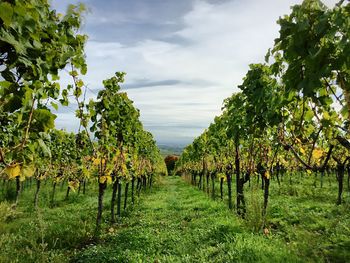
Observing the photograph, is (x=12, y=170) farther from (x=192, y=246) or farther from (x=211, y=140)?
(x=211, y=140)

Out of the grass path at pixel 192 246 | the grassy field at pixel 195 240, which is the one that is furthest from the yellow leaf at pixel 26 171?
the grass path at pixel 192 246

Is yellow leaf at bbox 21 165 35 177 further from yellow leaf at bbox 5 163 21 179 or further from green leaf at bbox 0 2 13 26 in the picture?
green leaf at bbox 0 2 13 26

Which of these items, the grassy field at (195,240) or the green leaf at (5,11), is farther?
the grassy field at (195,240)

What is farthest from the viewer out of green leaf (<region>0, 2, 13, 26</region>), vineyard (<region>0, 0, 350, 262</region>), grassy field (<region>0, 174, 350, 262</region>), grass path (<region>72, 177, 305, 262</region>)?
grassy field (<region>0, 174, 350, 262</region>)

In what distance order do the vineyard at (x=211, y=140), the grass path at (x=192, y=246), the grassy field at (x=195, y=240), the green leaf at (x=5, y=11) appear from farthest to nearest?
the grassy field at (x=195, y=240) < the grass path at (x=192, y=246) < the vineyard at (x=211, y=140) < the green leaf at (x=5, y=11)

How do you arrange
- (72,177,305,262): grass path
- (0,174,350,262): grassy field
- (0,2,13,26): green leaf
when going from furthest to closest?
(0,174,350,262): grassy field, (72,177,305,262): grass path, (0,2,13,26): green leaf

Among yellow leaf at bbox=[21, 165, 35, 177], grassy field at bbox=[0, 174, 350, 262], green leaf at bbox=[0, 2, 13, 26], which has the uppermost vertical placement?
green leaf at bbox=[0, 2, 13, 26]

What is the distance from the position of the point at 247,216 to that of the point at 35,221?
918 centimetres

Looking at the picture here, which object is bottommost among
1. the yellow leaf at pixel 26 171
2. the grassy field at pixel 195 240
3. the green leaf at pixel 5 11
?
the grassy field at pixel 195 240

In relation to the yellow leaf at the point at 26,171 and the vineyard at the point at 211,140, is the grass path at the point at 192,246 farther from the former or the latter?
the yellow leaf at the point at 26,171

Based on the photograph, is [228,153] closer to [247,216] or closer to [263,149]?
[263,149]

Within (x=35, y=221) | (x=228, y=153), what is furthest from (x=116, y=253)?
(x=228, y=153)

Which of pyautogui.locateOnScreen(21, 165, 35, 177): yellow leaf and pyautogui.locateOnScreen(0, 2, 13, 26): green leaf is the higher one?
pyautogui.locateOnScreen(0, 2, 13, 26): green leaf

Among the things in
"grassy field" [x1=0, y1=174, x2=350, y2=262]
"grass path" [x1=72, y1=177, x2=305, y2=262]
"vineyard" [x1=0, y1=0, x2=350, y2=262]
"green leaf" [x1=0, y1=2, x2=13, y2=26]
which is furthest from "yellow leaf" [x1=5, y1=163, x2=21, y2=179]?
"grass path" [x1=72, y1=177, x2=305, y2=262]
